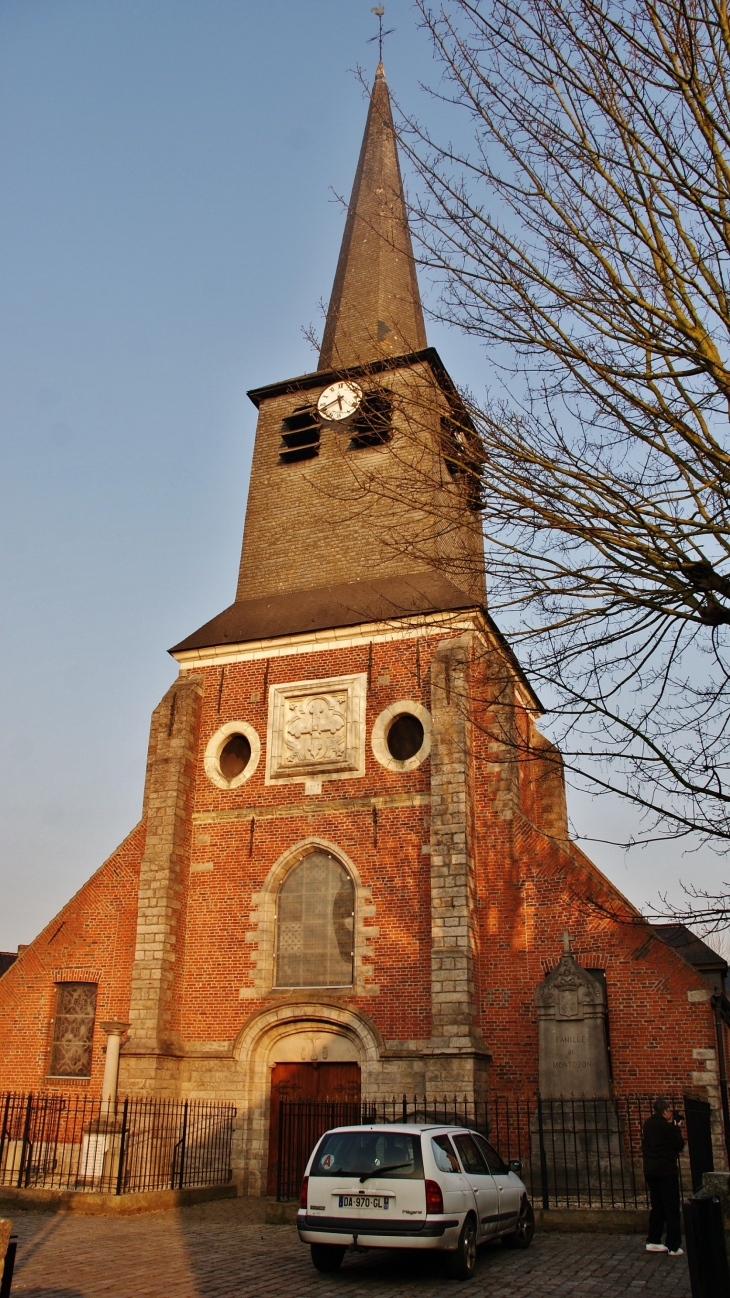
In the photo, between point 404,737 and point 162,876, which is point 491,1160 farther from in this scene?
point 162,876

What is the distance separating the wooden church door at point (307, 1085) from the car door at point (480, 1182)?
539 cm

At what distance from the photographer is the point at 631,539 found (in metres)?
6.30

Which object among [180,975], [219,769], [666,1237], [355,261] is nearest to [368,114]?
[355,261]

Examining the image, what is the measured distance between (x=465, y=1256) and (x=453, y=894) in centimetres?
609

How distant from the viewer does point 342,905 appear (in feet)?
48.8

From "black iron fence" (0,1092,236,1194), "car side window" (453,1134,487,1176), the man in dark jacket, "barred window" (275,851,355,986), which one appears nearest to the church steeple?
"barred window" (275,851,355,986)

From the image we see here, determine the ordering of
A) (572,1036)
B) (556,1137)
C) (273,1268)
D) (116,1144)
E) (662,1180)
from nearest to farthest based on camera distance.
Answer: (273,1268)
(662,1180)
(556,1137)
(572,1036)
(116,1144)

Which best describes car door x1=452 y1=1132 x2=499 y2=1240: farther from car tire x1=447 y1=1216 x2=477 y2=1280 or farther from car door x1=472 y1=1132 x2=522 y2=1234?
car tire x1=447 y1=1216 x2=477 y2=1280

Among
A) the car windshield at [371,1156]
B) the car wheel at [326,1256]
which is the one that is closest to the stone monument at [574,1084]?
the car wheel at [326,1256]

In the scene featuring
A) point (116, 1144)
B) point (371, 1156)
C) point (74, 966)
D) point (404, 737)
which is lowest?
point (116, 1144)

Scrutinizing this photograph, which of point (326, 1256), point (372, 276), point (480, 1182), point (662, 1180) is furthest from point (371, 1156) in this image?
point (372, 276)

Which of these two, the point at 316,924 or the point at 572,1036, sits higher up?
the point at 316,924

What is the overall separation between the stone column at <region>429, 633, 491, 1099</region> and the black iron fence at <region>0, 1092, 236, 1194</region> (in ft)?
11.4

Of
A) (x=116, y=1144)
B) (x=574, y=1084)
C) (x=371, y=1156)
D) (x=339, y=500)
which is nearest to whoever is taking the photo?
(x=371, y=1156)
